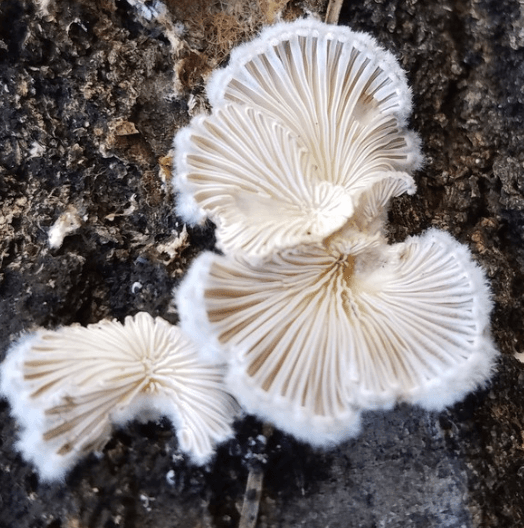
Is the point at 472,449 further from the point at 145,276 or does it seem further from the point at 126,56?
the point at 126,56

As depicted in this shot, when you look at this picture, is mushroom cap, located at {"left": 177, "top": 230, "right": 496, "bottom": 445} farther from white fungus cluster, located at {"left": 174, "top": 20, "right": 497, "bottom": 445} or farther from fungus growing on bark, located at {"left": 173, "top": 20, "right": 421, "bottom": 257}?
fungus growing on bark, located at {"left": 173, "top": 20, "right": 421, "bottom": 257}

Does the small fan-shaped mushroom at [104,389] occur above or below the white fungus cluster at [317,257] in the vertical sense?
below

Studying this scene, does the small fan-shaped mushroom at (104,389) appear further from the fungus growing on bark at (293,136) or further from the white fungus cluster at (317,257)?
the fungus growing on bark at (293,136)

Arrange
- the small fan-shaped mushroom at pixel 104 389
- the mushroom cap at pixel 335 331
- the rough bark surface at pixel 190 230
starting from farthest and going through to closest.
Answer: the rough bark surface at pixel 190 230, the small fan-shaped mushroom at pixel 104 389, the mushroom cap at pixel 335 331

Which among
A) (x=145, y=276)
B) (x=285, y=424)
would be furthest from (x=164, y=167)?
(x=285, y=424)

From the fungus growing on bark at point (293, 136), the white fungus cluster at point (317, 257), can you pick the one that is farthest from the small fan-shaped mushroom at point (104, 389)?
the fungus growing on bark at point (293, 136)

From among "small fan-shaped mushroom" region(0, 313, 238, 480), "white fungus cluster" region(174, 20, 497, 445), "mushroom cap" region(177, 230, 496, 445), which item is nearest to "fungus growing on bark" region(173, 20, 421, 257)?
"white fungus cluster" region(174, 20, 497, 445)

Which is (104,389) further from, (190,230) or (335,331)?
(335,331)

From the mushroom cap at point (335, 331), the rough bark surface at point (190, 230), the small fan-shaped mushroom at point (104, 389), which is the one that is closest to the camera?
the mushroom cap at point (335, 331)

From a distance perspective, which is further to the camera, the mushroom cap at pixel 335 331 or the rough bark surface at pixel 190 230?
the rough bark surface at pixel 190 230
